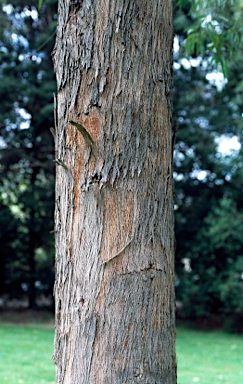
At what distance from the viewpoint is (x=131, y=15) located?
1872 millimetres

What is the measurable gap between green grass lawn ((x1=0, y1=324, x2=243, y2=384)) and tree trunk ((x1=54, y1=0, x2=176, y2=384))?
453 centimetres

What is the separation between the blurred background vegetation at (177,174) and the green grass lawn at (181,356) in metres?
1.26

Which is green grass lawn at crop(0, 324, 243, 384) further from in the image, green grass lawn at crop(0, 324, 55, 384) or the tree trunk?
the tree trunk

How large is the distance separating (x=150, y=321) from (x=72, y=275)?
30 cm

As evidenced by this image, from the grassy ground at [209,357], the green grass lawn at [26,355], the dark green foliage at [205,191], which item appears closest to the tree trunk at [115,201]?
the green grass lawn at [26,355]

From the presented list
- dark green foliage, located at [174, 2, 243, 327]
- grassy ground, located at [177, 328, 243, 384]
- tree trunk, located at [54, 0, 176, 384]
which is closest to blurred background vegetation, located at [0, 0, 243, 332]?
dark green foliage, located at [174, 2, 243, 327]

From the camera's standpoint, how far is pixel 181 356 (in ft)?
28.7

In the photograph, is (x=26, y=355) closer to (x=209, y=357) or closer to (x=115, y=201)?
(x=209, y=357)

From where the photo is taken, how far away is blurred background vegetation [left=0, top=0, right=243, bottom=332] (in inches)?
497

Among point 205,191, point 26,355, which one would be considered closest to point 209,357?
point 26,355

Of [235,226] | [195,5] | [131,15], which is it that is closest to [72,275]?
[131,15]

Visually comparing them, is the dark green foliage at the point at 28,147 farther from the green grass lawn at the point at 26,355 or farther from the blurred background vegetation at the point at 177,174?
the green grass lawn at the point at 26,355

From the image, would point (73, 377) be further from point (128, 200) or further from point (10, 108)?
point (10, 108)

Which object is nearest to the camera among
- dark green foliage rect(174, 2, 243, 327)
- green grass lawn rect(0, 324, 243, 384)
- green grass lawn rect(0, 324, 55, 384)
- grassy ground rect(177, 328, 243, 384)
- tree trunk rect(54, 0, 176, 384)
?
tree trunk rect(54, 0, 176, 384)
